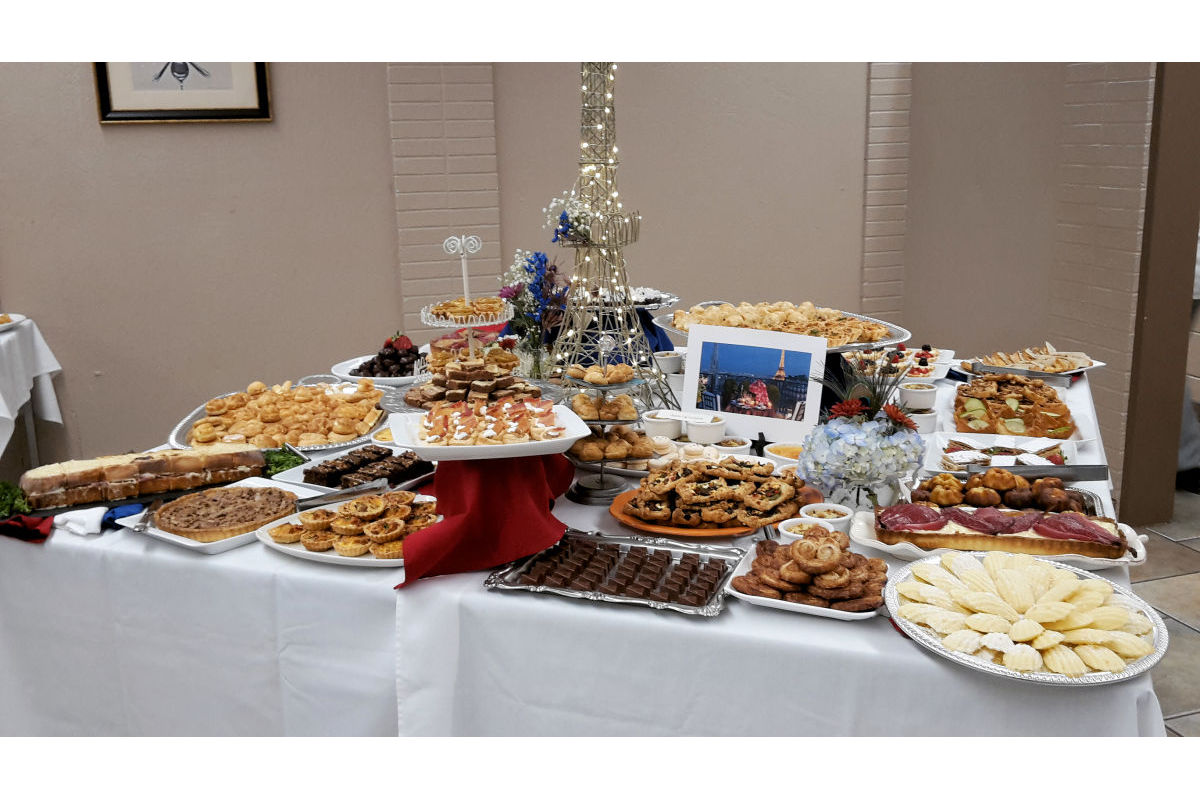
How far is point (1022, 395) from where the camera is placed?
10.1 ft

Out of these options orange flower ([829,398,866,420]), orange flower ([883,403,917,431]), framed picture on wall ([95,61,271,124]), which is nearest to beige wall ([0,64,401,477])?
framed picture on wall ([95,61,271,124])

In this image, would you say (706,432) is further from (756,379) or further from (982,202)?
(982,202)

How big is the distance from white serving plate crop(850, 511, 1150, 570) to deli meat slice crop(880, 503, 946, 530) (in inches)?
1.6

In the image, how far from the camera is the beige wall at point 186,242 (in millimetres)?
4988

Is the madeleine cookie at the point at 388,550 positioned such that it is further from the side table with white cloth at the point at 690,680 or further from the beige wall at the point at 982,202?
the beige wall at the point at 982,202

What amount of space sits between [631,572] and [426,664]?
0.44 meters

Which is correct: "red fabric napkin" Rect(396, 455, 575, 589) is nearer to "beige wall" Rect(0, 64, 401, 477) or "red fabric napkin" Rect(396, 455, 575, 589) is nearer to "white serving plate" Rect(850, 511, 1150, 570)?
"white serving plate" Rect(850, 511, 1150, 570)

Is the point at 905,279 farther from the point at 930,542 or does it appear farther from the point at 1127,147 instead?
the point at 930,542

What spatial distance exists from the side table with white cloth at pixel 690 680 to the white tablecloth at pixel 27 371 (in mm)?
3304

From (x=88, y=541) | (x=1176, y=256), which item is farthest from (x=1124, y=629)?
(x=1176, y=256)

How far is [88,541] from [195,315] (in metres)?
3.22

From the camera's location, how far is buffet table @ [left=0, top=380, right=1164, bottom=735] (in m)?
1.70

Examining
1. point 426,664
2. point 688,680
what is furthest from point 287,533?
point 688,680

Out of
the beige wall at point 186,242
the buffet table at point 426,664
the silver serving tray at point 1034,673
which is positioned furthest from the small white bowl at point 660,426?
the beige wall at point 186,242
